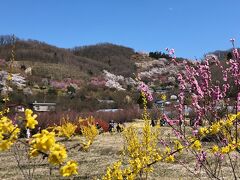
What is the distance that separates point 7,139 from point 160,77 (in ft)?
286

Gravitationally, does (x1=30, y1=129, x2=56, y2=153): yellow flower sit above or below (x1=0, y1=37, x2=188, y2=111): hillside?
below

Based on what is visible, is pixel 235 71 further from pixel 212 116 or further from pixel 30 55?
pixel 30 55

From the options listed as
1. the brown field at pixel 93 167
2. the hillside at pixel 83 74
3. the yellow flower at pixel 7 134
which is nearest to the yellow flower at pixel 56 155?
the yellow flower at pixel 7 134

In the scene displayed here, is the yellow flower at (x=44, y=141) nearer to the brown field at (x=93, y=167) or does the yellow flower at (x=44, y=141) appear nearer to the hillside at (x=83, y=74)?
the brown field at (x=93, y=167)

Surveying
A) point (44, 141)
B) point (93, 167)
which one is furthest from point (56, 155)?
point (93, 167)

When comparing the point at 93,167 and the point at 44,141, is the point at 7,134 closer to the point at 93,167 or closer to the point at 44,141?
the point at 44,141

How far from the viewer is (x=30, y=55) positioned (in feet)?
304

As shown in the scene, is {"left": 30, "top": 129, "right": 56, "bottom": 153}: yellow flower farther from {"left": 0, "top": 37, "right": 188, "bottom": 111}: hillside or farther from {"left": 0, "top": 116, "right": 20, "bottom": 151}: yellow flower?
{"left": 0, "top": 37, "right": 188, "bottom": 111}: hillside

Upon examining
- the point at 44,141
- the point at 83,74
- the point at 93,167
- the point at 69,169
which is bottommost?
the point at 93,167

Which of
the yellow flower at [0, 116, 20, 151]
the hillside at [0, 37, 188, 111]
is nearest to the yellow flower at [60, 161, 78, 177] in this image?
the yellow flower at [0, 116, 20, 151]

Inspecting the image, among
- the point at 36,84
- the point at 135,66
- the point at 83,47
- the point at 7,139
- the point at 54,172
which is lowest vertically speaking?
the point at 54,172

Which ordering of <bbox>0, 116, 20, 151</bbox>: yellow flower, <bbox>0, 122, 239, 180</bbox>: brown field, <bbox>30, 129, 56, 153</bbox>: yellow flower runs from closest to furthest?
<bbox>30, 129, 56, 153</bbox>: yellow flower < <bbox>0, 116, 20, 151</bbox>: yellow flower < <bbox>0, 122, 239, 180</bbox>: brown field

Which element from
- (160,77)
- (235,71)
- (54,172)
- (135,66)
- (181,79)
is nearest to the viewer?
(235,71)

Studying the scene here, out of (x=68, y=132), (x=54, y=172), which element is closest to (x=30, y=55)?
(x=68, y=132)
